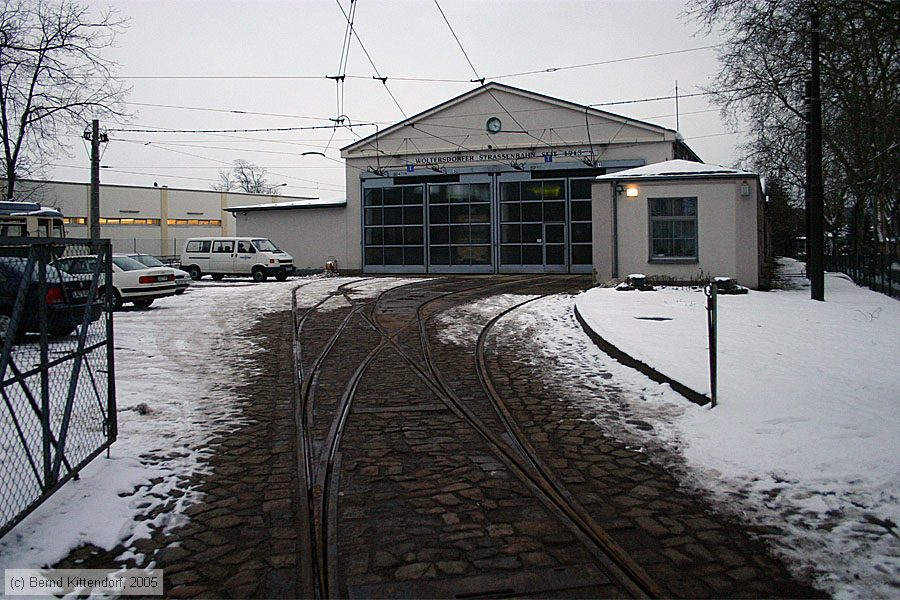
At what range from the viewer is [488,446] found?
7.12m

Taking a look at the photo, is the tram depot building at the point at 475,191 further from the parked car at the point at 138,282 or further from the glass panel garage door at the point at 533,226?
the parked car at the point at 138,282

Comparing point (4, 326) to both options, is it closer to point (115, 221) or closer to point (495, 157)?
Answer: point (495, 157)

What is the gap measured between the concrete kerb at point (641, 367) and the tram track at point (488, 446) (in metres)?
1.95

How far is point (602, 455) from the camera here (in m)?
6.87

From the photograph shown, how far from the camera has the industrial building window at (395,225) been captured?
1592 inches

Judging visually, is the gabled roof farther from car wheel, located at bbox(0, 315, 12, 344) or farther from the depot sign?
car wheel, located at bbox(0, 315, 12, 344)

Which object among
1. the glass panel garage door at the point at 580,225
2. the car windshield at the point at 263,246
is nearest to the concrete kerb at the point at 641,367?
the car windshield at the point at 263,246

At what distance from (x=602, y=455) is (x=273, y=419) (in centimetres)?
348

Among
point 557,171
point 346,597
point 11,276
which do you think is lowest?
point 346,597

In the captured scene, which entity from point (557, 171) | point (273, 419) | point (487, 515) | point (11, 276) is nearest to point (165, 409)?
point (273, 419)

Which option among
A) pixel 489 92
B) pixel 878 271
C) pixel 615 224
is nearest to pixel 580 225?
pixel 489 92

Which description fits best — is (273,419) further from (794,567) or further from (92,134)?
(92,134)

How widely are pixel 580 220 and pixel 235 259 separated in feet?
52.8

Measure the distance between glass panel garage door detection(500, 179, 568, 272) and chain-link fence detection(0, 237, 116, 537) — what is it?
104 feet
